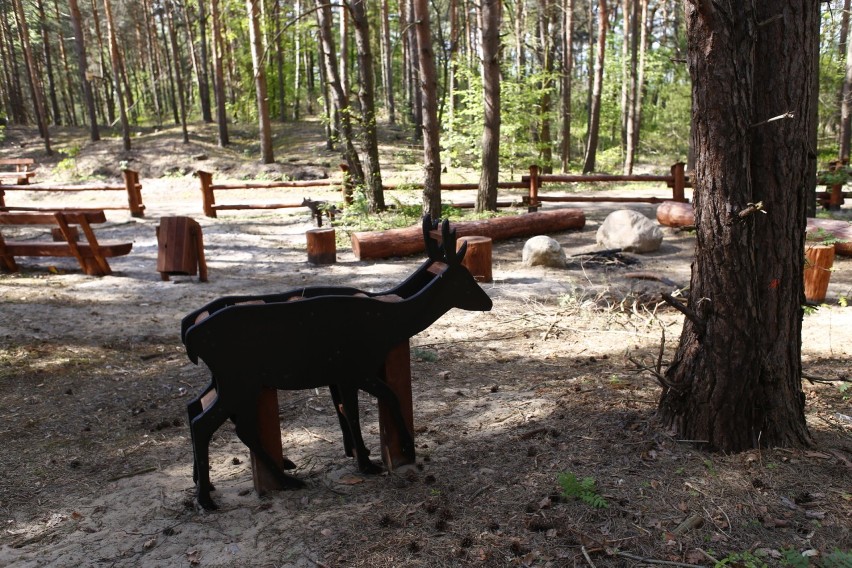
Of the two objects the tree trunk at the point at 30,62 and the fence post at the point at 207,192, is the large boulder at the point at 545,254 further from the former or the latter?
the tree trunk at the point at 30,62

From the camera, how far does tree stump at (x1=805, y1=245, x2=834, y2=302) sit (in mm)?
6609

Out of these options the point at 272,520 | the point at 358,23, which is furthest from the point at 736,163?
the point at 358,23

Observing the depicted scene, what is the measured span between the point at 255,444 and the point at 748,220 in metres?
2.61

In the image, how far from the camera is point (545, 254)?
8.69m

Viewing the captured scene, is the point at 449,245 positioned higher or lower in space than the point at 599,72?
lower

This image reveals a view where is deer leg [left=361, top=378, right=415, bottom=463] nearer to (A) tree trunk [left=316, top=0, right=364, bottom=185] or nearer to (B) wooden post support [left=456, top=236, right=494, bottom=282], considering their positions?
(B) wooden post support [left=456, top=236, right=494, bottom=282]

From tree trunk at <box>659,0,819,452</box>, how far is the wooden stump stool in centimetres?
656

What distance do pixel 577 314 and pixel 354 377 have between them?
388 centimetres

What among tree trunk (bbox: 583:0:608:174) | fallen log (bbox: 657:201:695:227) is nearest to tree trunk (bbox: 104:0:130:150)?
tree trunk (bbox: 583:0:608:174)

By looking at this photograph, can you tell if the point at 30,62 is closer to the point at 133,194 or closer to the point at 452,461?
the point at 133,194

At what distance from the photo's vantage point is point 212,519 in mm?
2953

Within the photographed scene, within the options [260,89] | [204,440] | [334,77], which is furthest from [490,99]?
[260,89]

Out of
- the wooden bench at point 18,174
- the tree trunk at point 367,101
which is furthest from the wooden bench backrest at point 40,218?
the wooden bench at point 18,174

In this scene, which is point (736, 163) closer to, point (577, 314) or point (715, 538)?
point (715, 538)
